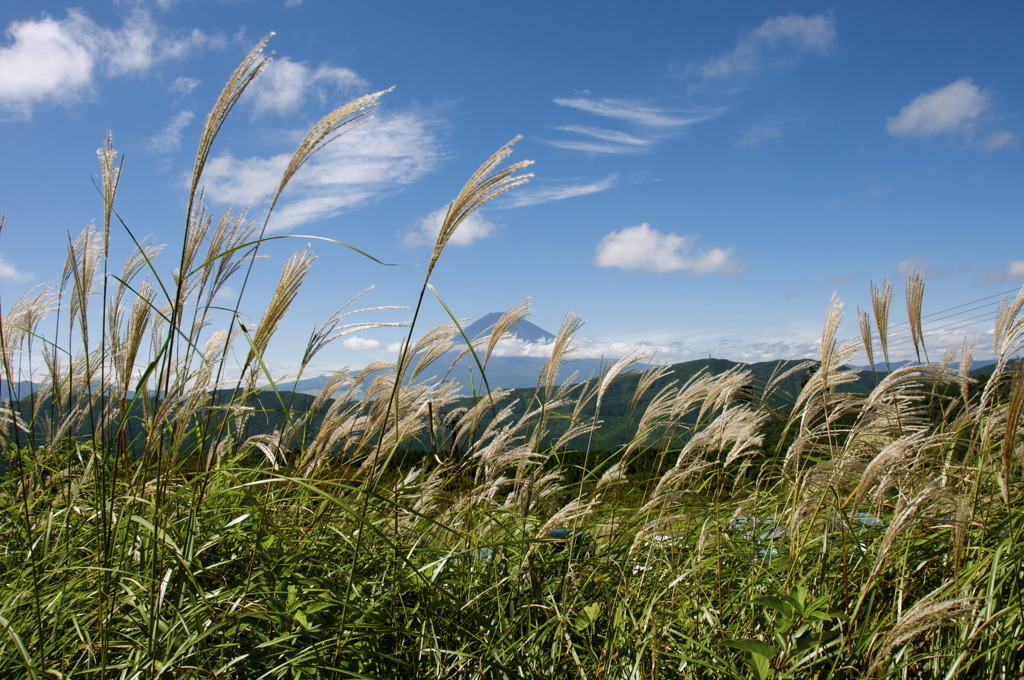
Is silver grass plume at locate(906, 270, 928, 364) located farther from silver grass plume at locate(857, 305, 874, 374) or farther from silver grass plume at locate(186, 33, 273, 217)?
silver grass plume at locate(186, 33, 273, 217)

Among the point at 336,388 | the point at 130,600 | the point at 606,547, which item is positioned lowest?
the point at 606,547

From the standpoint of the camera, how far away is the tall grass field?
1.70 meters

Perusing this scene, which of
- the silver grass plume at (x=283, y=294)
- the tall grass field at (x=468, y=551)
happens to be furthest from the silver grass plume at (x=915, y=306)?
the silver grass plume at (x=283, y=294)

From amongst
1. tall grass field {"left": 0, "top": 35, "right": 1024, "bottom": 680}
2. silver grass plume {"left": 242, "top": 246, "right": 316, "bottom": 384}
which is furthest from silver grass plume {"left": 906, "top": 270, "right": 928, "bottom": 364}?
silver grass plume {"left": 242, "top": 246, "right": 316, "bottom": 384}

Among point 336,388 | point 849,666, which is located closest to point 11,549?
point 336,388

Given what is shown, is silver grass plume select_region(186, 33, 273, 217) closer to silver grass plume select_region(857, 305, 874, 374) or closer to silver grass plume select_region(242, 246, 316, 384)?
silver grass plume select_region(242, 246, 316, 384)

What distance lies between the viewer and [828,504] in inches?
90.8

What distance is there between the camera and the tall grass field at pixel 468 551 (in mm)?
1701

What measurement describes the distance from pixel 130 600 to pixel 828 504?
2.39 m

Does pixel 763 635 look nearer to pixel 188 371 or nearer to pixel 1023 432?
pixel 1023 432

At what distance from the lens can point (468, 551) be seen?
2.13m

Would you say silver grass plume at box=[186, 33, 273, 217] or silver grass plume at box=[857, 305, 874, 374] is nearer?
silver grass plume at box=[186, 33, 273, 217]

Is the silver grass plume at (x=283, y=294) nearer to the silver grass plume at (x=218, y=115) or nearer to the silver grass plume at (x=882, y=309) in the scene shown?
the silver grass plume at (x=218, y=115)

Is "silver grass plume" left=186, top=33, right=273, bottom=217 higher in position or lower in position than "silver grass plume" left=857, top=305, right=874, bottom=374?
higher
